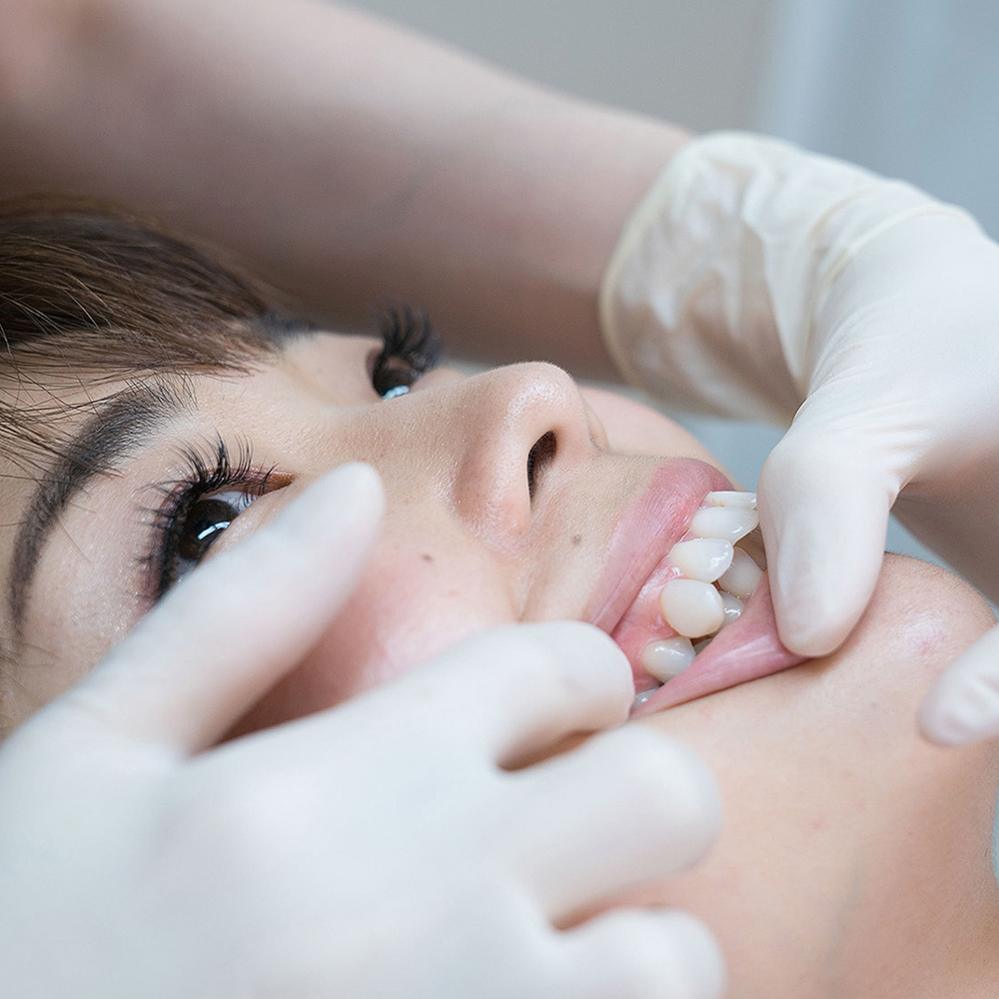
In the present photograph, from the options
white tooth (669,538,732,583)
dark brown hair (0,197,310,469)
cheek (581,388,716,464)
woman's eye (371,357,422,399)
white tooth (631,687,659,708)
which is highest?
dark brown hair (0,197,310,469)

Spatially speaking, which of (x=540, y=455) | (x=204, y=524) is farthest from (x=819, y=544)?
(x=204, y=524)

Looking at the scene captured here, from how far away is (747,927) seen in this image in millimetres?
694

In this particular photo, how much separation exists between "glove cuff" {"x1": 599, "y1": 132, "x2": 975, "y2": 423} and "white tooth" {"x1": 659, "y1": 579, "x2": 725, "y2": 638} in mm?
535

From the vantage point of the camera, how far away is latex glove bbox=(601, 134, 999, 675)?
2.79 ft

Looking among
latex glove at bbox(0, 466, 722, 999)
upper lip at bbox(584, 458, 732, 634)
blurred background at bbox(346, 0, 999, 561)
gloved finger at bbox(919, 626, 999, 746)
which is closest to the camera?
latex glove at bbox(0, 466, 722, 999)

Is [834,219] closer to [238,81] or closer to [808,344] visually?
[808,344]

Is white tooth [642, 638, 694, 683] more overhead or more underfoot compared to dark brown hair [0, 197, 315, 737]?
more underfoot

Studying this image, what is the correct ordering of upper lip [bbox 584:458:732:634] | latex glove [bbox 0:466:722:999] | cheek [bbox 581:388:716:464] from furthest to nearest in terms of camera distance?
1. cheek [bbox 581:388:716:464]
2. upper lip [bbox 584:458:732:634]
3. latex glove [bbox 0:466:722:999]

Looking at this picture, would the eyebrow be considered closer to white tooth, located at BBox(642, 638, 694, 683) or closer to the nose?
the nose

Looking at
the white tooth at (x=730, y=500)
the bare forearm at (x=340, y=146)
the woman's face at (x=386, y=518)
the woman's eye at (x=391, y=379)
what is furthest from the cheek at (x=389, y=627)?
the bare forearm at (x=340, y=146)

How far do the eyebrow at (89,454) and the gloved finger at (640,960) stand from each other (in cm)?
45

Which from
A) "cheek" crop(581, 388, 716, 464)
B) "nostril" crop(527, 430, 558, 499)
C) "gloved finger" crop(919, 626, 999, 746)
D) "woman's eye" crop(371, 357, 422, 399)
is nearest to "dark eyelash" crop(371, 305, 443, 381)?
"woman's eye" crop(371, 357, 422, 399)

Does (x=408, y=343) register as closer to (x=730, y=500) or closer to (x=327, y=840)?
(x=730, y=500)

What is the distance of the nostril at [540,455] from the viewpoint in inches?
35.9
